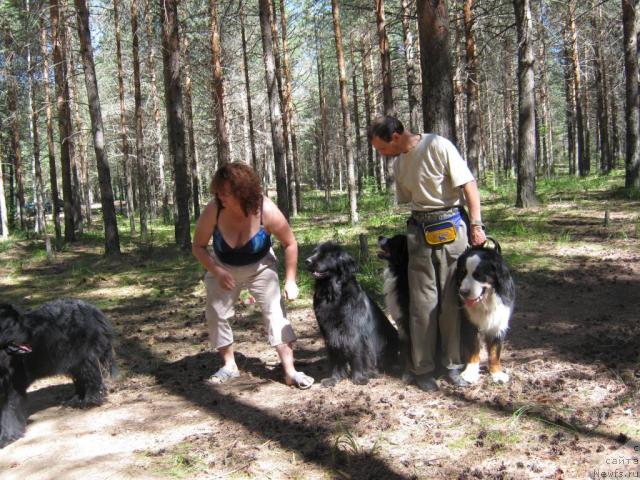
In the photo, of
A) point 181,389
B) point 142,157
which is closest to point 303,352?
point 181,389

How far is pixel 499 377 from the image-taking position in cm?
404

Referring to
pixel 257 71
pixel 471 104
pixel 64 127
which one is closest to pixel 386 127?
pixel 471 104

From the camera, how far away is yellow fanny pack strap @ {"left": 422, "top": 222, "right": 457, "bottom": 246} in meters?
3.82

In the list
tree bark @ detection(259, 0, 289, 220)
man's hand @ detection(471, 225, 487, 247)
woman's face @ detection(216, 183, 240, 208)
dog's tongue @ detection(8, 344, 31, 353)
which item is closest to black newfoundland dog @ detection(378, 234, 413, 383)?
man's hand @ detection(471, 225, 487, 247)

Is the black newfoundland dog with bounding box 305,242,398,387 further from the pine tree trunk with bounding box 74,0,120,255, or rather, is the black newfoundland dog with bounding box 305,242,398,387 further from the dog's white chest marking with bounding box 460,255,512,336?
the pine tree trunk with bounding box 74,0,120,255

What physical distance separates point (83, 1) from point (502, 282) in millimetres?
11638

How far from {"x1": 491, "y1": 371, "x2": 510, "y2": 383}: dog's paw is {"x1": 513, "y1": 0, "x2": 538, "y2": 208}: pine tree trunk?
9.15 meters

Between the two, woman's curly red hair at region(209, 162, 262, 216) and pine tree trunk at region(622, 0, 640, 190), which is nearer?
woman's curly red hair at region(209, 162, 262, 216)

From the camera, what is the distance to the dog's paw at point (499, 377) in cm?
403

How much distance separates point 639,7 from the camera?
12.7m

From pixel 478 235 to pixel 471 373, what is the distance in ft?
3.81

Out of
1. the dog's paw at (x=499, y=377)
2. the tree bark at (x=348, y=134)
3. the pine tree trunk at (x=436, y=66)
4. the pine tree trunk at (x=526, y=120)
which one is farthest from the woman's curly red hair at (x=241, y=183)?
the pine tree trunk at (x=526, y=120)

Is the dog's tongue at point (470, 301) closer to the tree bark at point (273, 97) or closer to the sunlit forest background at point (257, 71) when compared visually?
the sunlit forest background at point (257, 71)

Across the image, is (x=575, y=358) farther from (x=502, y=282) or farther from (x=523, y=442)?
(x=523, y=442)
